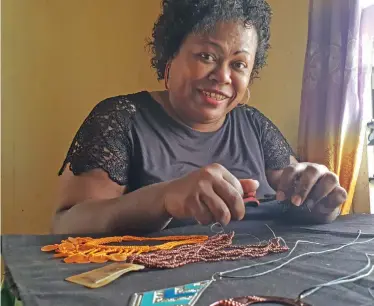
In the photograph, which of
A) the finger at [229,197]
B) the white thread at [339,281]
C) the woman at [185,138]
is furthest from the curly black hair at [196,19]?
the white thread at [339,281]

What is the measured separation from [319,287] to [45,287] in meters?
0.30

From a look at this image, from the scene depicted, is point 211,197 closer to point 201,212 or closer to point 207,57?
point 201,212

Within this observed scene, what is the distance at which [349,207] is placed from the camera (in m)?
1.44

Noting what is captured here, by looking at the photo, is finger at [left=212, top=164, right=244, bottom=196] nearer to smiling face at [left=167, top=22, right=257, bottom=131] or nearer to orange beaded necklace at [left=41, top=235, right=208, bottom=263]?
orange beaded necklace at [left=41, top=235, right=208, bottom=263]

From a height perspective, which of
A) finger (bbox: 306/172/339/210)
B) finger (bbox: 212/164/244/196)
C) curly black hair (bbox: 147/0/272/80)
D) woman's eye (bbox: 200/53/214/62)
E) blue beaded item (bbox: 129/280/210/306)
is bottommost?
blue beaded item (bbox: 129/280/210/306)

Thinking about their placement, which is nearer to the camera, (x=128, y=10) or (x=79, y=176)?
(x=79, y=176)

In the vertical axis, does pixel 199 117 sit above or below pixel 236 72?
below

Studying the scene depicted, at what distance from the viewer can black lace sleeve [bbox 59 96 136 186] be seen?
1.07 meters

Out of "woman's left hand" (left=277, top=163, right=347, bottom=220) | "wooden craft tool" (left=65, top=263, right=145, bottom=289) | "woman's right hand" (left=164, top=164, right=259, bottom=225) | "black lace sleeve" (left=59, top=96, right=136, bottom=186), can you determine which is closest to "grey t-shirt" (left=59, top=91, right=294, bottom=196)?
"black lace sleeve" (left=59, top=96, right=136, bottom=186)

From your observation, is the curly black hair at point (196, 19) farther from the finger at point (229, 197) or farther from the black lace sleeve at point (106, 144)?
the finger at point (229, 197)

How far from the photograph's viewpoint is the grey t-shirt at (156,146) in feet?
3.59

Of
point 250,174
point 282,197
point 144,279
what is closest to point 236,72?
point 250,174

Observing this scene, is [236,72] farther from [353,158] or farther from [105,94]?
[105,94]

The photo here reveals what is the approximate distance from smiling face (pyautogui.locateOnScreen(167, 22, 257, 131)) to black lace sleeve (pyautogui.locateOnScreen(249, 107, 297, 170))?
0.17 m
